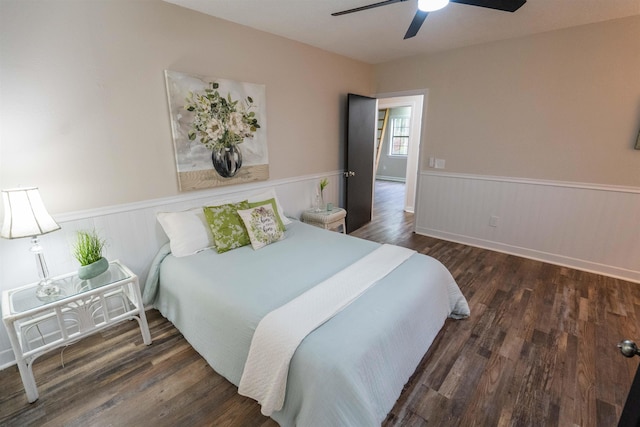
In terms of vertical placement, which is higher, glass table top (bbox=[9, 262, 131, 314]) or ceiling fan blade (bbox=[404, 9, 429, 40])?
ceiling fan blade (bbox=[404, 9, 429, 40])

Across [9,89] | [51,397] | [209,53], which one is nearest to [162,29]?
[209,53]

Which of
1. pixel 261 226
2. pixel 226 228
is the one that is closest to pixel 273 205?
pixel 261 226

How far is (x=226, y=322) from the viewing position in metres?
1.65

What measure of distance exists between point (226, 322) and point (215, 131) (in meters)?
1.74

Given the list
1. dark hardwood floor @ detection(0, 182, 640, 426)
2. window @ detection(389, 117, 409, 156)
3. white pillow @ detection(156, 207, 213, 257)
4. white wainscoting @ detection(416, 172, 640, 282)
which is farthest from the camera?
window @ detection(389, 117, 409, 156)

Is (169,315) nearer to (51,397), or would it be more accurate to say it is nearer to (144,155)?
(51,397)

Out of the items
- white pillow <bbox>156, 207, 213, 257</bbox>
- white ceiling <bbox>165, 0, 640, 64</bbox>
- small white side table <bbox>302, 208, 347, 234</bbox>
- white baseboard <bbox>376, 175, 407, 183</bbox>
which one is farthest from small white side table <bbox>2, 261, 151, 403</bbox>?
white baseboard <bbox>376, 175, 407, 183</bbox>

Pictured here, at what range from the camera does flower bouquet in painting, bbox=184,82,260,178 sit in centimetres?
249

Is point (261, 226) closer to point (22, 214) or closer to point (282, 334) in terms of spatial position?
point (282, 334)

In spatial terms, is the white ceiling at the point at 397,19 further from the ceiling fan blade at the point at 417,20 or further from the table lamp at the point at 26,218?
the table lamp at the point at 26,218

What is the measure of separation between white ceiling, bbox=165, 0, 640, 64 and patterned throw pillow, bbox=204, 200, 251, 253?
1642 millimetres

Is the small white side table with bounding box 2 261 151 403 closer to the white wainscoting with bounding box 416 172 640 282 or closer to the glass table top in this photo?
the glass table top

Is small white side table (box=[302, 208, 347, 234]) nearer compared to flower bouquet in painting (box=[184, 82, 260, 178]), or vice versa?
flower bouquet in painting (box=[184, 82, 260, 178])

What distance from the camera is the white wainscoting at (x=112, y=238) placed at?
6.04ft
